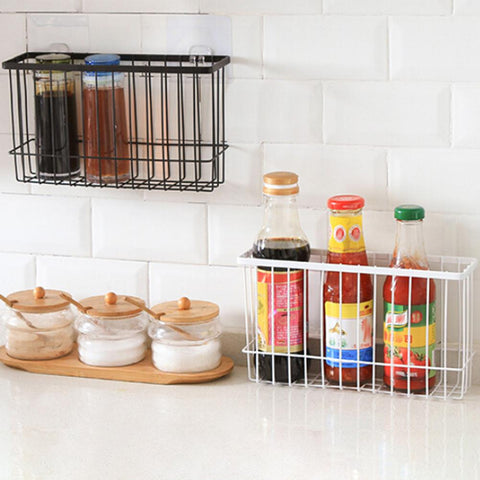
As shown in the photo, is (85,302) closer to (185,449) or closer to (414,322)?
(185,449)

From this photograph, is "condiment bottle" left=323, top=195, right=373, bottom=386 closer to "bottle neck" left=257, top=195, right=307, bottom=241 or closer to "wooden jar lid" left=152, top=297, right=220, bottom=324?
"bottle neck" left=257, top=195, right=307, bottom=241

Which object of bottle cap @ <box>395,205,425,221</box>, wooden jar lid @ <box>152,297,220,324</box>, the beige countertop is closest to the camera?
the beige countertop

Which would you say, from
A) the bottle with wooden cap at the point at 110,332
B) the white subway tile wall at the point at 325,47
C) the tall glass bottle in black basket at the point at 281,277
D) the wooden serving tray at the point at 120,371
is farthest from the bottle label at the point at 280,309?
the white subway tile wall at the point at 325,47

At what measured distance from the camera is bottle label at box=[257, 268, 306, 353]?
1546 mm

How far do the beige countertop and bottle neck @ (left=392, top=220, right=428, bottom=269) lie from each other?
22 cm

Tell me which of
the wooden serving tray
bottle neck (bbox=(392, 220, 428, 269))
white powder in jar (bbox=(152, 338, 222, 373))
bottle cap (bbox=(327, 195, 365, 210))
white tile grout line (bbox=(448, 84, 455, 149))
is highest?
white tile grout line (bbox=(448, 84, 455, 149))

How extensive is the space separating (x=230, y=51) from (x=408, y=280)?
476mm

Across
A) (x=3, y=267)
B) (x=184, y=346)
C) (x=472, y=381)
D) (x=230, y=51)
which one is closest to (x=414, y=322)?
(x=472, y=381)

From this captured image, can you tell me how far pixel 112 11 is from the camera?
164 centimetres

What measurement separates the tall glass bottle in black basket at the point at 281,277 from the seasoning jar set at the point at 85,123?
0.26 m

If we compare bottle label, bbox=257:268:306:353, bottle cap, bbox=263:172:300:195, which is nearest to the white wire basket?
bottle label, bbox=257:268:306:353

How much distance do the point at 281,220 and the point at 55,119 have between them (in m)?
0.42

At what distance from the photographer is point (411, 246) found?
1.51m

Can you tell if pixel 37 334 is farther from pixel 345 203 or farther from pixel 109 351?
pixel 345 203
